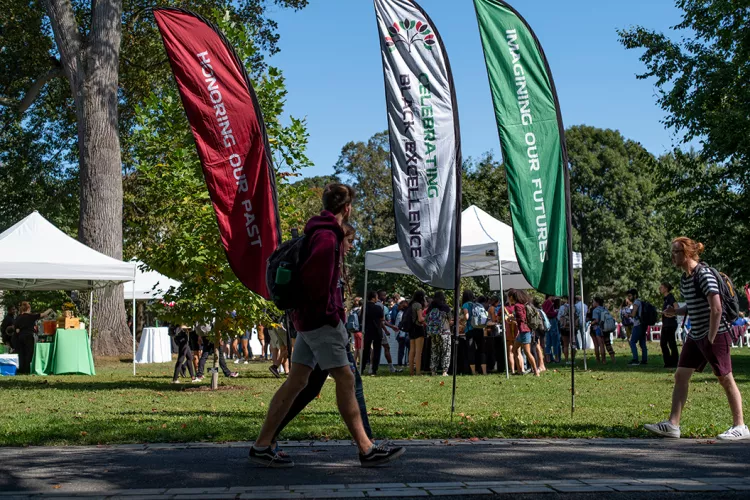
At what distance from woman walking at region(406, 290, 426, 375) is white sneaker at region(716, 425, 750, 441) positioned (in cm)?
1145

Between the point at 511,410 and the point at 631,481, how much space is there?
5.02 metres

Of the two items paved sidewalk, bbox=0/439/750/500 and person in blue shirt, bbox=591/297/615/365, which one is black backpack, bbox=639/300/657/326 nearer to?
person in blue shirt, bbox=591/297/615/365

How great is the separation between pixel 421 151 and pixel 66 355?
1438 centimetres

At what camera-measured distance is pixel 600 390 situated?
1350cm

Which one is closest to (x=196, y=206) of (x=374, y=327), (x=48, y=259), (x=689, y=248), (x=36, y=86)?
(x=48, y=259)

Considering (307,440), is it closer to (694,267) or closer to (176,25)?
(694,267)

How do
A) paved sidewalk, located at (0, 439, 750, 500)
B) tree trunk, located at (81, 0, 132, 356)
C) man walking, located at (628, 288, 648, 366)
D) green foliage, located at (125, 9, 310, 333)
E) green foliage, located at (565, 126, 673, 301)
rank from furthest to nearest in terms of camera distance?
green foliage, located at (565, 126, 673, 301) → tree trunk, located at (81, 0, 132, 356) → man walking, located at (628, 288, 648, 366) → green foliage, located at (125, 9, 310, 333) → paved sidewalk, located at (0, 439, 750, 500)

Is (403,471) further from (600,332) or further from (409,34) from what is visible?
(600,332)

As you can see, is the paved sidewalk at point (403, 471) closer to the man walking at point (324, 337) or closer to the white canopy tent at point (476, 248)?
the man walking at point (324, 337)

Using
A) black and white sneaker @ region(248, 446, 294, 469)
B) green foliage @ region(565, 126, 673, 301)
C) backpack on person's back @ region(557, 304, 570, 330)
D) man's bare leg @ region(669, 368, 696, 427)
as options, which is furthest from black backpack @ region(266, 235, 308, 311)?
green foliage @ region(565, 126, 673, 301)

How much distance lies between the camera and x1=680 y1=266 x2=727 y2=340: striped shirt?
7703mm

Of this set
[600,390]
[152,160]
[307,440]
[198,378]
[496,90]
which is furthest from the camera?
[198,378]

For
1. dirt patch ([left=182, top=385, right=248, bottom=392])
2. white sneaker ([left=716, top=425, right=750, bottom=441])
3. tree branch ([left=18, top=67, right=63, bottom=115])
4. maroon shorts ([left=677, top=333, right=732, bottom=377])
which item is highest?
tree branch ([left=18, top=67, right=63, bottom=115])

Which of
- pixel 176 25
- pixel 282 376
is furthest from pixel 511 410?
pixel 282 376
